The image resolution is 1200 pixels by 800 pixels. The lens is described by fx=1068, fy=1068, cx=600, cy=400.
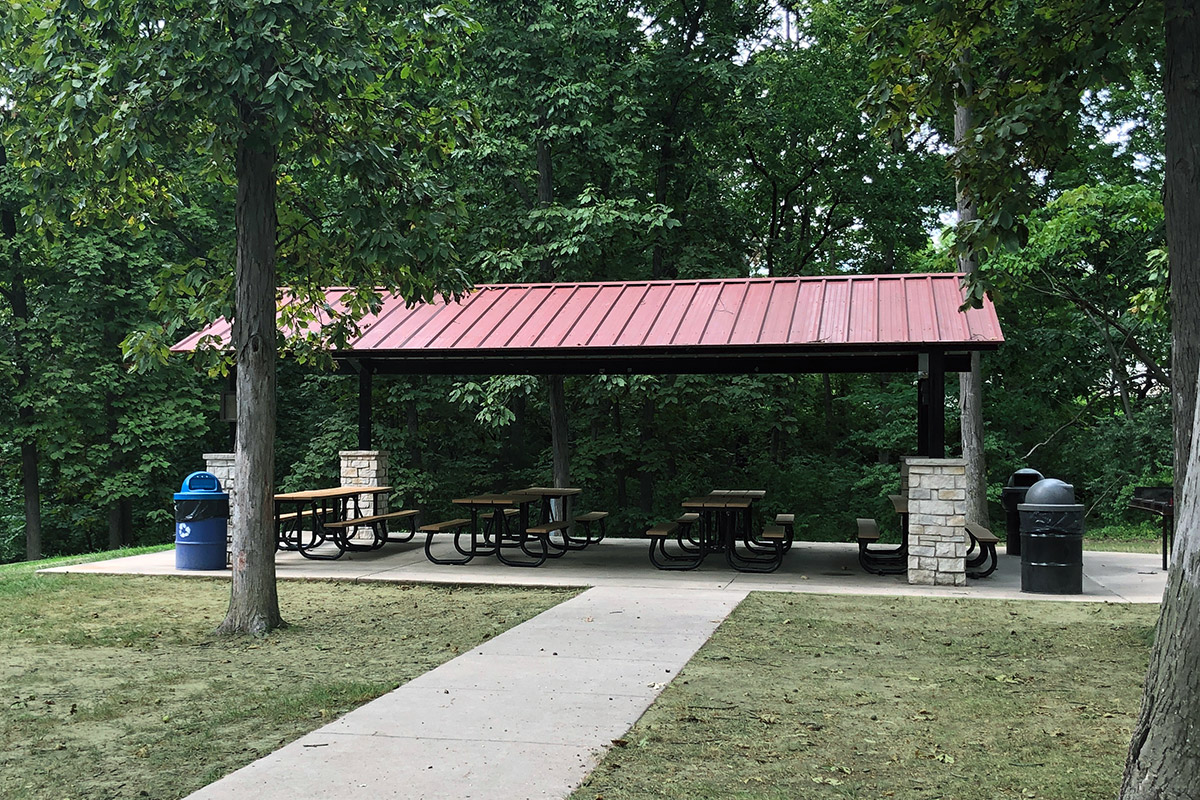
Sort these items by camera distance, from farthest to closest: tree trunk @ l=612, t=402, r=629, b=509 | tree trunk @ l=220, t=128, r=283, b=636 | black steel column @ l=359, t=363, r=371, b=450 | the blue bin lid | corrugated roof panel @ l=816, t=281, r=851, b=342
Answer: tree trunk @ l=612, t=402, r=629, b=509, black steel column @ l=359, t=363, r=371, b=450, the blue bin lid, corrugated roof panel @ l=816, t=281, r=851, b=342, tree trunk @ l=220, t=128, r=283, b=636

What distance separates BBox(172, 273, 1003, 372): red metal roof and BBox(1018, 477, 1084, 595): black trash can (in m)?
1.54

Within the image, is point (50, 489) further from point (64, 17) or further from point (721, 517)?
point (64, 17)

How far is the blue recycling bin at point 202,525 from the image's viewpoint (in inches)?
466

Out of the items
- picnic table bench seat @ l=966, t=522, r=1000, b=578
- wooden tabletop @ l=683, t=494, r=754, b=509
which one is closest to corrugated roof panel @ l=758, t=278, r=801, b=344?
wooden tabletop @ l=683, t=494, r=754, b=509

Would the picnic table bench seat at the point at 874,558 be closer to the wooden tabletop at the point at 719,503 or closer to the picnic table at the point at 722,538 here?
the picnic table at the point at 722,538

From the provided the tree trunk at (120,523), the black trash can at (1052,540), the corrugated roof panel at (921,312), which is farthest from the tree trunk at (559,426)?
the black trash can at (1052,540)

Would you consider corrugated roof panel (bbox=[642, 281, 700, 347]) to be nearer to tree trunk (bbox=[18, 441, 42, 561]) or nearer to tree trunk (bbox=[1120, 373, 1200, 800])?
tree trunk (bbox=[1120, 373, 1200, 800])

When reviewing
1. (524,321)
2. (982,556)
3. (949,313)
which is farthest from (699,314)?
(982,556)

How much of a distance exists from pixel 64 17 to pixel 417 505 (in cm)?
1585

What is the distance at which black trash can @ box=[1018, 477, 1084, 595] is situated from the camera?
9.98 meters

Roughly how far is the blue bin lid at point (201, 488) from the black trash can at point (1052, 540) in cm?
841

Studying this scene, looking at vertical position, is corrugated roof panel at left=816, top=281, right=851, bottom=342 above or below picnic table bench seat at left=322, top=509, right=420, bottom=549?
above

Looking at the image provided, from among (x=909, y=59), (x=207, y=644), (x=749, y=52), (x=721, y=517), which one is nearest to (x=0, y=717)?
(x=207, y=644)

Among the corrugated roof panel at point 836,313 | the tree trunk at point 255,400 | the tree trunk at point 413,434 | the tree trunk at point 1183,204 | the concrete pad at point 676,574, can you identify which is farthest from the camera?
the tree trunk at point 413,434
